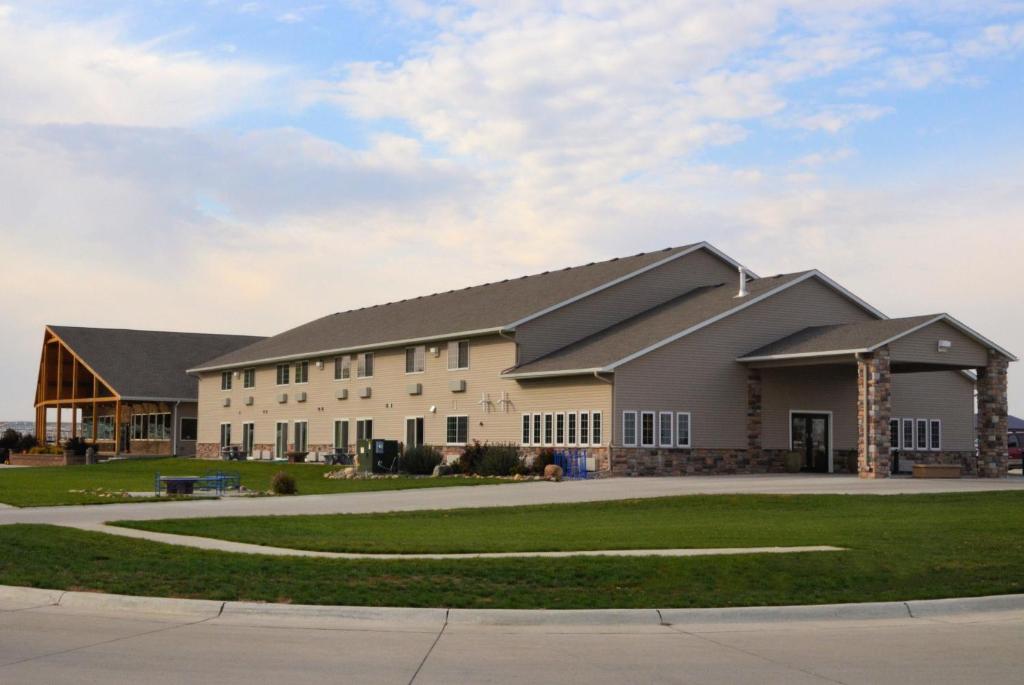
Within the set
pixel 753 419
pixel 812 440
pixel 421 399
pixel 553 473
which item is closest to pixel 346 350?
pixel 421 399

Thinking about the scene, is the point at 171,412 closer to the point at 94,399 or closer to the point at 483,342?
the point at 94,399

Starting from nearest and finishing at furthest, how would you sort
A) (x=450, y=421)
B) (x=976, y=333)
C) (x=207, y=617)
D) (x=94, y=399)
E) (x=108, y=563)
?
(x=207, y=617), (x=108, y=563), (x=976, y=333), (x=450, y=421), (x=94, y=399)

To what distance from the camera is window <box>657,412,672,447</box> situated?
39.0 metres

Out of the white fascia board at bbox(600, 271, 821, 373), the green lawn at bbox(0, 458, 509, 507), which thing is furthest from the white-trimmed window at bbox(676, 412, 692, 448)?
the green lawn at bbox(0, 458, 509, 507)

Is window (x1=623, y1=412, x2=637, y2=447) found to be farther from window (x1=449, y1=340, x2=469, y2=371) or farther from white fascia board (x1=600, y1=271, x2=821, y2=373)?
window (x1=449, y1=340, x2=469, y2=371)

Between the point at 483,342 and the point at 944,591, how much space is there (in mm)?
31153

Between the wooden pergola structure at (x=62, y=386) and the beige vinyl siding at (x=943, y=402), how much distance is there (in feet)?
147

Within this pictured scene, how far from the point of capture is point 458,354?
45.6 metres

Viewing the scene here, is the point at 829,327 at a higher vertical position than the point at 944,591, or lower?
higher

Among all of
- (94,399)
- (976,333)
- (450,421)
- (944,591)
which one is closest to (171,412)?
(94,399)

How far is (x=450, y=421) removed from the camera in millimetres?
45625

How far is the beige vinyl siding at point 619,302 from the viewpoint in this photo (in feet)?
141

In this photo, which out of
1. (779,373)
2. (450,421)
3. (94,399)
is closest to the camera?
(779,373)

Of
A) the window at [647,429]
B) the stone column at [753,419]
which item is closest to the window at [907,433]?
the stone column at [753,419]
